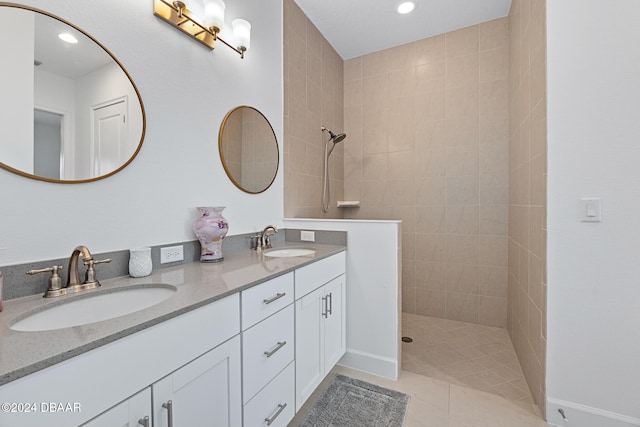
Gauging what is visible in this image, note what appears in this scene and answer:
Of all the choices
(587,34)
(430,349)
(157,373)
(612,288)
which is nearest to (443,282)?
(430,349)

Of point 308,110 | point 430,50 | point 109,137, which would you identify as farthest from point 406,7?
point 109,137

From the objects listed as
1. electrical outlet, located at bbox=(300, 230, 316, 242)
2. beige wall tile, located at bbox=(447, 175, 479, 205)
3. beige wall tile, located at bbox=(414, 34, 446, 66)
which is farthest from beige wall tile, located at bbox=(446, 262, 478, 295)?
beige wall tile, located at bbox=(414, 34, 446, 66)

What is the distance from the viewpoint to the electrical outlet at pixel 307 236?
6.66 ft

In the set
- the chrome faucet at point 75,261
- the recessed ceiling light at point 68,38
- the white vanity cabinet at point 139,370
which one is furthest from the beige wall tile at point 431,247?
the recessed ceiling light at point 68,38

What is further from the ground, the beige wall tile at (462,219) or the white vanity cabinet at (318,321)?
the beige wall tile at (462,219)

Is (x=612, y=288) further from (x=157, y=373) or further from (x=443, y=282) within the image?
(x=157, y=373)

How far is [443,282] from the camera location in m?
2.76

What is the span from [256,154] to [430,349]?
2043 millimetres

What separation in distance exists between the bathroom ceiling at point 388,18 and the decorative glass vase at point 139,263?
232 centimetres

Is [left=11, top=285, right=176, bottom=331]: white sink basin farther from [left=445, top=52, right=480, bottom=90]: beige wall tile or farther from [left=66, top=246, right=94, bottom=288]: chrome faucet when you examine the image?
[left=445, top=52, right=480, bottom=90]: beige wall tile

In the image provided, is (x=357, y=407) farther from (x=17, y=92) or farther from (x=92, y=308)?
(x=17, y=92)

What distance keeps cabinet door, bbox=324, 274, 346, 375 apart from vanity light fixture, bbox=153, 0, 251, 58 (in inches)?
61.3

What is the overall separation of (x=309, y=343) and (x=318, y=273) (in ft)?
1.23

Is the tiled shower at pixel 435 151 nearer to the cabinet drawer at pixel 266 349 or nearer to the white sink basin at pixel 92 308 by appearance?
the cabinet drawer at pixel 266 349
